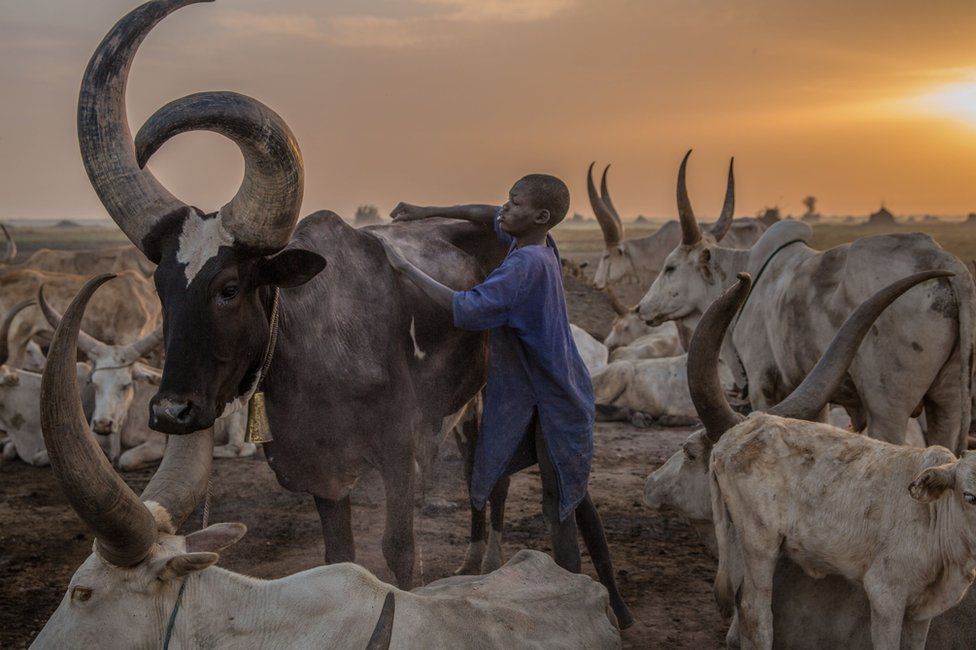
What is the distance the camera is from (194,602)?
9.86ft

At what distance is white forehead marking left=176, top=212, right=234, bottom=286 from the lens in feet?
11.8

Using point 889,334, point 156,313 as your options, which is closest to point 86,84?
point 889,334

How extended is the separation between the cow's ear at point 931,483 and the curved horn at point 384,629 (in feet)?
5.60

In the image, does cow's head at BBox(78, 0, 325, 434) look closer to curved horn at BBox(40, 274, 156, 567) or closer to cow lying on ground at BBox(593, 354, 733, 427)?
curved horn at BBox(40, 274, 156, 567)

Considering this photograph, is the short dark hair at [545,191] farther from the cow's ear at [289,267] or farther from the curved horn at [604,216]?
the curved horn at [604,216]

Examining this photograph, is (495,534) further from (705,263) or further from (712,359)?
(705,263)

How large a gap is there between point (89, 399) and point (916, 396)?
6795 mm

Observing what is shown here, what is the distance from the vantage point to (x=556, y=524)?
455 cm

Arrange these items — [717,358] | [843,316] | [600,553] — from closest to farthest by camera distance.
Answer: [717,358]
[600,553]
[843,316]

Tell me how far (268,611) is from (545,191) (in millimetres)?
2134

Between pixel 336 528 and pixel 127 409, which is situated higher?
pixel 336 528

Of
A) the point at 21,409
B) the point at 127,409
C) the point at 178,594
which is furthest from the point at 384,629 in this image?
the point at 21,409

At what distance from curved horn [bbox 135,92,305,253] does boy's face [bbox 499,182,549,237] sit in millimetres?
991

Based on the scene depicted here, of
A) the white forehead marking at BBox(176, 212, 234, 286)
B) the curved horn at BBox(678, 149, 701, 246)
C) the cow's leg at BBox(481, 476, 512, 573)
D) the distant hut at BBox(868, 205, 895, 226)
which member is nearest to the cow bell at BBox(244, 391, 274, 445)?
the white forehead marking at BBox(176, 212, 234, 286)
